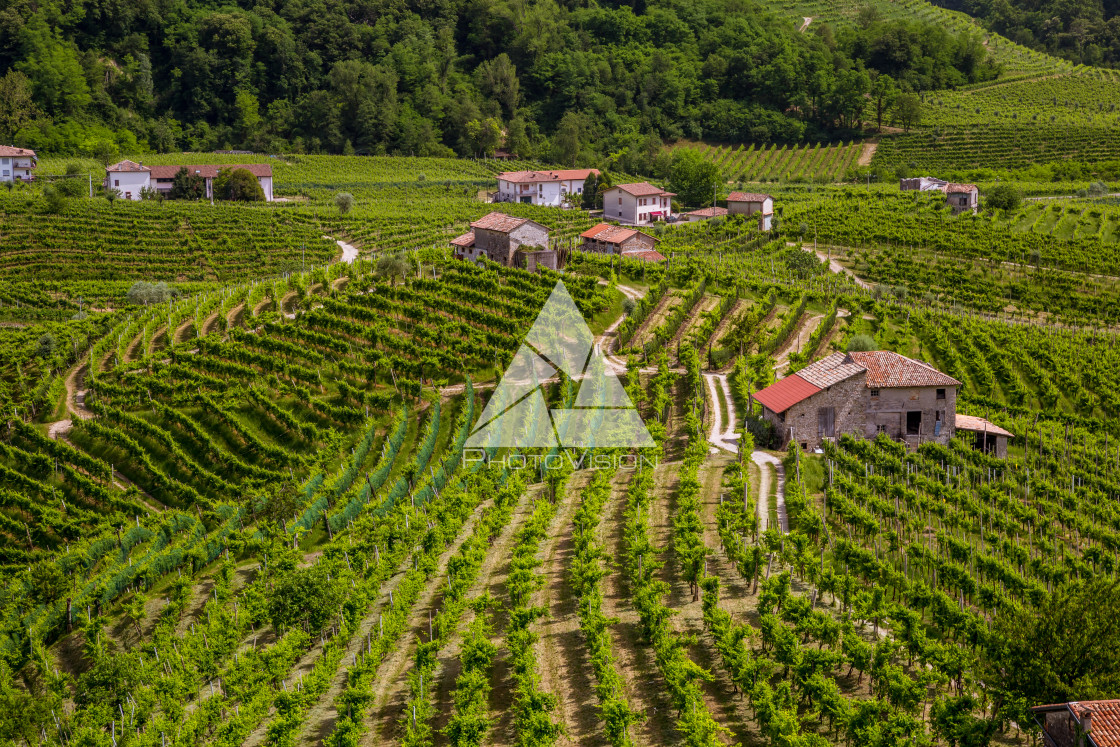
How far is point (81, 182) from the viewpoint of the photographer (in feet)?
289

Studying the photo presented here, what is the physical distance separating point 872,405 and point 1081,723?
71.8ft

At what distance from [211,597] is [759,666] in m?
16.9

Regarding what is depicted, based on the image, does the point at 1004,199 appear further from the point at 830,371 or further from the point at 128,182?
the point at 128,182

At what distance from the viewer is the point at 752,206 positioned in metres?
83.7

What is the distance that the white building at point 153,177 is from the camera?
89.6 meters

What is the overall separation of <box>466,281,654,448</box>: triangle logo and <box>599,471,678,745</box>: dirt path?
8305 mm

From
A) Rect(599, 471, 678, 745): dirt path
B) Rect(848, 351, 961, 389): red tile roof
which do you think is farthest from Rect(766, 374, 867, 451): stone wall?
Rect(599, 471, 678, 745): dirt path

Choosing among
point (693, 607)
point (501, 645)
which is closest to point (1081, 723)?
point (693, 607)

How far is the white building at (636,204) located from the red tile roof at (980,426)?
159ft

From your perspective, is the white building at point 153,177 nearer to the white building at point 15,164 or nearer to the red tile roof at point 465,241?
the white building at point 15,164

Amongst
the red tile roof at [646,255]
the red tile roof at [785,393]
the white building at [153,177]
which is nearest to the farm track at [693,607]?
the red tile roof at [785,393]

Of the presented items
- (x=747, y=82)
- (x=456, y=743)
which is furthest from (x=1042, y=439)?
(x=747, y=82)

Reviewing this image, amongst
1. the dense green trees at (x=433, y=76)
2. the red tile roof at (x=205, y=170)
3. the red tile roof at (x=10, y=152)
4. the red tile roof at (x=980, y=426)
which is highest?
the dense green trees at (x=433, y=76)

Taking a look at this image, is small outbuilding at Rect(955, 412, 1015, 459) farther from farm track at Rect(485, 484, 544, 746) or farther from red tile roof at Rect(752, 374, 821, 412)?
farm track at Rect(485, 484, 544, 746)
